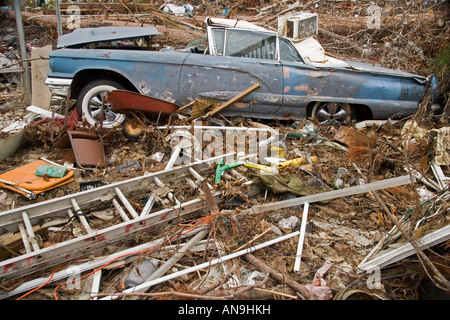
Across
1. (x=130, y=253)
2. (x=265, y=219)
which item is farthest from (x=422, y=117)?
(x=130, y=253)

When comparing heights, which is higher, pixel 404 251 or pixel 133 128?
pixel 133 128

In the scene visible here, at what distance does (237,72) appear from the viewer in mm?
4711

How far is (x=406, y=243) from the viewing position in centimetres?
265

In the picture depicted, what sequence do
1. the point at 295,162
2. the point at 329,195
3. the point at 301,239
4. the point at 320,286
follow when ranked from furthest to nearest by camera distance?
the point at 295,162 → the point at 329,195 → the point at 301,239 → the point at 320,286

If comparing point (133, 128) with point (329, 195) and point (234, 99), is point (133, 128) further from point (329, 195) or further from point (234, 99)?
point (329, 195)

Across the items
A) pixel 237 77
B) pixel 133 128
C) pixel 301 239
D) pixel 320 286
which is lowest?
pixel 320 286

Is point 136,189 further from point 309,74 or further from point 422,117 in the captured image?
point 422,117

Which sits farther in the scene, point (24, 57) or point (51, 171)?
point (24, 57)

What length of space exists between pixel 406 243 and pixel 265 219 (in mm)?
1254

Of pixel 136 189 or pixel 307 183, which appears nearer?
pixel 136 189

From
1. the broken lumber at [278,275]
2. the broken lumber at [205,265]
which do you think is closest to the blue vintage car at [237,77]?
the broken lumber at [205,265]

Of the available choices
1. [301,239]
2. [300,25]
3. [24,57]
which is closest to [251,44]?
[300,25]

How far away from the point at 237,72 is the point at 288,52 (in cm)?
97
